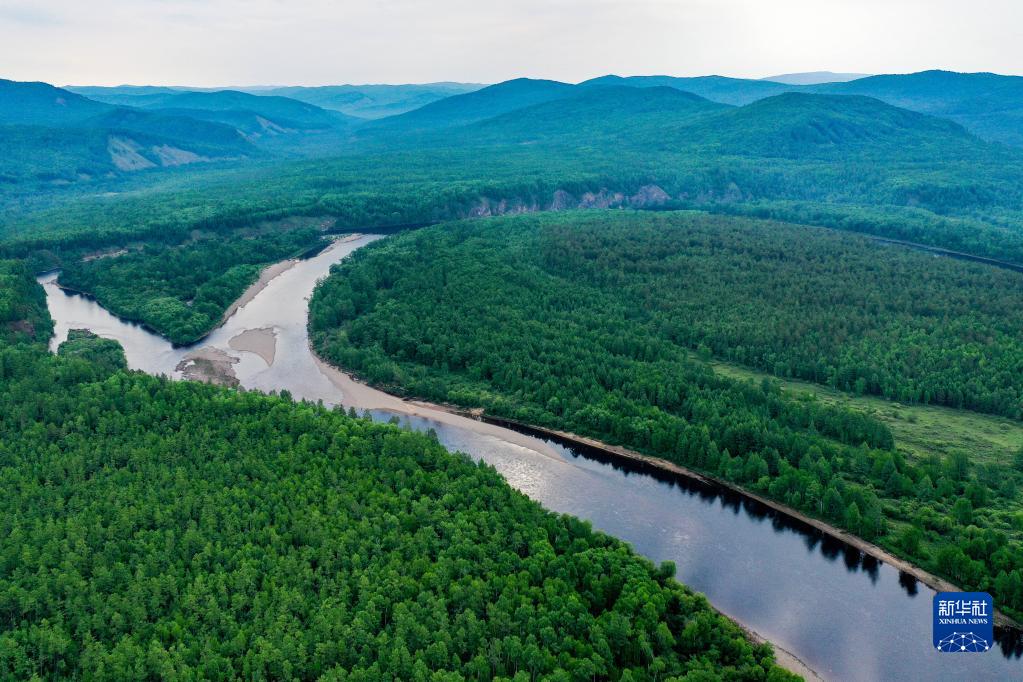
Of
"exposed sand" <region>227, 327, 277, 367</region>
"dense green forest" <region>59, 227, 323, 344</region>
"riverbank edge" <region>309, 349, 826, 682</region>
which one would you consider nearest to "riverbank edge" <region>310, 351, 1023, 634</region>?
"riverbank edge" <region>309, 349, 826, 682</region>

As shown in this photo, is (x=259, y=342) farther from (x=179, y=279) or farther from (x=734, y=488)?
(x=734, y=488)

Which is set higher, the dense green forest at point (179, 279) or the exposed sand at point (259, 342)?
the dense green forest at point (179, 279)

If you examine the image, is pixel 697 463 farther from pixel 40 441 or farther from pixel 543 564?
pixel 40 441

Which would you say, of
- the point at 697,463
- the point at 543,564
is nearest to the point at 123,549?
the point at 543,564

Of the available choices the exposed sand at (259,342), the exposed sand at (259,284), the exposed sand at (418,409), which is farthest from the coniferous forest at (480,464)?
the exposed sand at (418,409)

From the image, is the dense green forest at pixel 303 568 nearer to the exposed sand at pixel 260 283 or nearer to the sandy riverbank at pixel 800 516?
the sandy riverbank at pixel 800 516

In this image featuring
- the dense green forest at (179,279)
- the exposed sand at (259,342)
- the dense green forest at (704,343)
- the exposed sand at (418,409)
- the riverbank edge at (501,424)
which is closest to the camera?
the riverbank edge at (501,424)

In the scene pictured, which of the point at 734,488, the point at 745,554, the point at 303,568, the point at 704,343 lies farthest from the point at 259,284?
the point at 745,554
